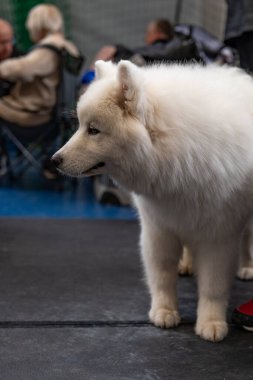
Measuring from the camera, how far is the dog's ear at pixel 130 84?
82.9 inches

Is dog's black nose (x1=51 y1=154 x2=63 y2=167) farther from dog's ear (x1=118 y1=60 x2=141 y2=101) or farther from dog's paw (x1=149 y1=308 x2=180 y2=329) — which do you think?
dog's paw (x1=149 y1=308 x2=180 y2=329)

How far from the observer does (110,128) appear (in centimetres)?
216

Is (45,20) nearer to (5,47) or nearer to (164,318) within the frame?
(5,47)

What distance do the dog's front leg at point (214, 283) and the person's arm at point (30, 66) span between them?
375 centimetres

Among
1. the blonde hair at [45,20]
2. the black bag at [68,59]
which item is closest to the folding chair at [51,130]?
the black bag at [68,59]

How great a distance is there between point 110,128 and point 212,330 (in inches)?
36.7

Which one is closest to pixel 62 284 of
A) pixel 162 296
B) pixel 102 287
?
pixel 102 287

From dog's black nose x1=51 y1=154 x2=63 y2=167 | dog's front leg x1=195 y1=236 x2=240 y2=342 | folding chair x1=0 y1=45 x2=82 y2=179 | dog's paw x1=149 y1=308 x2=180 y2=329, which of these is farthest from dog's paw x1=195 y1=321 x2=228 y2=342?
folding chair x1=0 y1=45 x2=82 y2=179

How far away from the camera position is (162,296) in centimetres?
266

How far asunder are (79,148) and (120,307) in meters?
0.93

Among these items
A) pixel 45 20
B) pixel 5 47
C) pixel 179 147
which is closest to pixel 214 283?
pixel 179 147

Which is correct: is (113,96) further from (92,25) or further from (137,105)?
(92,25)

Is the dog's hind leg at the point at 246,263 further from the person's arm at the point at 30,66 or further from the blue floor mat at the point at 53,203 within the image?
the person's arm at the point at 30,66

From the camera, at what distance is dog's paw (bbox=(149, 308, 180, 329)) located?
2580mm
